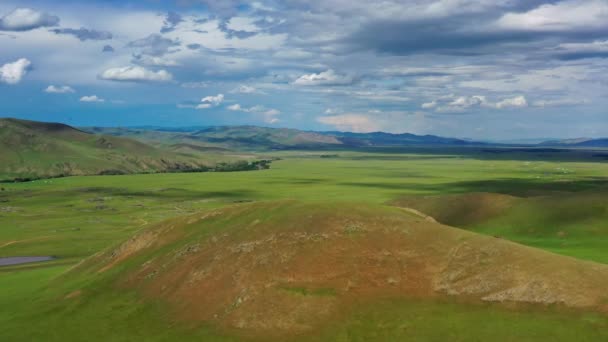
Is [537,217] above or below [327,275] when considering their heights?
below

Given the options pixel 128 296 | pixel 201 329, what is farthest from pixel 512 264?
pixel 128 296

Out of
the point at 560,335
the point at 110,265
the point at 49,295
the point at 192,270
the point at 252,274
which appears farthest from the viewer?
the point at 110,265

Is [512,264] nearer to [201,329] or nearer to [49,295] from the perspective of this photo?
[201,329]

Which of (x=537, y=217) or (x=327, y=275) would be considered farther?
(x=537, y=217)

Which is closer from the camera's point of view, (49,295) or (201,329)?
(201,329)

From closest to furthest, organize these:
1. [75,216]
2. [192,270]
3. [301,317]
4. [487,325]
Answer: [487,325]
[301,317]
[192,270]
[75,216]

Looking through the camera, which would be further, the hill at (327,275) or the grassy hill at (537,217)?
the grassy hill at (537,217)

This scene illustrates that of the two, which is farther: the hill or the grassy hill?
the grassy hill

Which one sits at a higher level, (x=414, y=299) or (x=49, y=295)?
(x=414, y=299)
